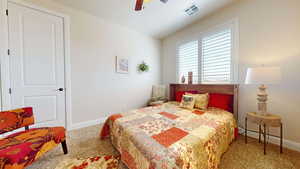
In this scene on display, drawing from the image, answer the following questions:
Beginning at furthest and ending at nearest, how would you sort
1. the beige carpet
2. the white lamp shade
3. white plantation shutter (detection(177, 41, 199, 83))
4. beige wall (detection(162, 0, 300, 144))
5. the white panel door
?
white plantation shutter (detection(177, 41, 199, 83)) → the white panel door → beige wall (detection(162, 0, 300, 144)) → the white lamp shade → the beige carpet

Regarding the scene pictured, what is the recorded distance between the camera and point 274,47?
5.87 ft

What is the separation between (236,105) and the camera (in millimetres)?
2174

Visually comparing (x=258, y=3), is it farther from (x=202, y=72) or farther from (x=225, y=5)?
(x=202, y=72)

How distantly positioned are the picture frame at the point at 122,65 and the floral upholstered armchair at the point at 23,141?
6.09ft

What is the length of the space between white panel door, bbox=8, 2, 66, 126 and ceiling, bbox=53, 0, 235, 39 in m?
0.61

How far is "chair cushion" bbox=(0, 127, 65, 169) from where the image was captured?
38.1 inches

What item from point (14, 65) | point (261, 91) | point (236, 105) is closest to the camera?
point (261, 91)

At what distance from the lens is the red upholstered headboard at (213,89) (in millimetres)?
2174

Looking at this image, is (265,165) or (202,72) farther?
(202,72)

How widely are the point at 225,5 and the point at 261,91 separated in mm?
1814

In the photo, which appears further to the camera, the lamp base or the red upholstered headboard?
the red upholstered headboard

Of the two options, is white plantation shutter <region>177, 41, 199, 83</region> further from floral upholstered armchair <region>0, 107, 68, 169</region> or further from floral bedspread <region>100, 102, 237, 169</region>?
floral upholstered armchair <region>0, 107, 68, 169</region>

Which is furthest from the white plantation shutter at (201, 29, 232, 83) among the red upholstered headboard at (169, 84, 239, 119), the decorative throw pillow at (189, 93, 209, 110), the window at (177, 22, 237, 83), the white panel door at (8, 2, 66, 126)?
the white panel door at (8, 2, 66, 126)

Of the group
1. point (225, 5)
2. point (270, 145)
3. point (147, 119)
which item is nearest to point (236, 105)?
point (270, 145)
